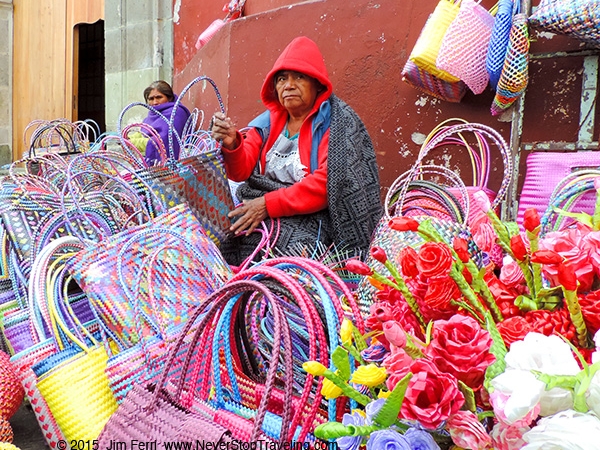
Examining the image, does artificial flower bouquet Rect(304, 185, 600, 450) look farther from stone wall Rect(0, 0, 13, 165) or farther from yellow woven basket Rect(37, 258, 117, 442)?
stone wall Rect(0, 0, 13, 165)

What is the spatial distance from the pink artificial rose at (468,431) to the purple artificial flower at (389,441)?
7 centimetres

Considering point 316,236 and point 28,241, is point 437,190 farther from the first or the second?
point 28,241

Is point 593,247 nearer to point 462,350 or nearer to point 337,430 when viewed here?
point 462,350

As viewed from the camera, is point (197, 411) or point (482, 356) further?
point (197, 411)

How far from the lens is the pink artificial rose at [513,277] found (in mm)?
1100

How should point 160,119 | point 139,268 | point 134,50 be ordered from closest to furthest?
point 139,268 → point 160,119 → point 134,50

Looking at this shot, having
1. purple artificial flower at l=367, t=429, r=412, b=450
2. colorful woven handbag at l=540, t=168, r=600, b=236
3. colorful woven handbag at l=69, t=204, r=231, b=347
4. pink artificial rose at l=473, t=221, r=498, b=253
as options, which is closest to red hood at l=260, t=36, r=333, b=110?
colorful woven handbag at l=69, t=204, r=231, b=347

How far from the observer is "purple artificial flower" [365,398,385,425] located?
0.88m

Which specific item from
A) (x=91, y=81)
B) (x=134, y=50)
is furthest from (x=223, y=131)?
(x=91, y=81)

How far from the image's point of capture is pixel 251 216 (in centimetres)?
240

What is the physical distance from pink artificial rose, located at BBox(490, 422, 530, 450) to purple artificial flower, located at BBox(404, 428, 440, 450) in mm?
91

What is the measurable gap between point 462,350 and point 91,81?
1245cm

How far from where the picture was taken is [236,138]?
2.46 m

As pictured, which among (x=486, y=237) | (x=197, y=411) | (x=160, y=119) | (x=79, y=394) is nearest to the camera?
(x=197, y=411)
